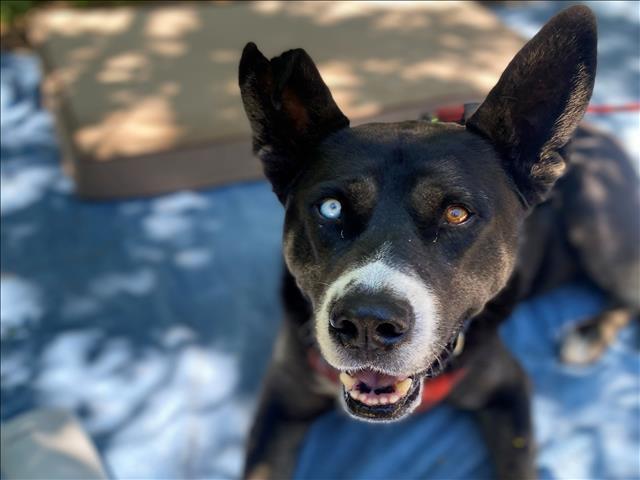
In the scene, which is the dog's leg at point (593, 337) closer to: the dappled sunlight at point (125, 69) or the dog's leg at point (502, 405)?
the dog's leg at point (502, 405)

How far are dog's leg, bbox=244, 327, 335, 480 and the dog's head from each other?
60 centimetres

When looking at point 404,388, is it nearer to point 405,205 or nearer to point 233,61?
point 405,205

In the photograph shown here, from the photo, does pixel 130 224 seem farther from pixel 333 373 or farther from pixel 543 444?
pixel 543 444

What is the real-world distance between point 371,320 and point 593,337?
2.31 metres

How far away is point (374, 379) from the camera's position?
2.60 metres

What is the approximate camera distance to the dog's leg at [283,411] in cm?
324

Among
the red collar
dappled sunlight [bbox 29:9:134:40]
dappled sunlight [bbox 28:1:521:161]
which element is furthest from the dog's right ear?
dappled sunlight [bbox 29:9:134:40]

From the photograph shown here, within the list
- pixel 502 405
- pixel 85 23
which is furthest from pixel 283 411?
pixel 85 23

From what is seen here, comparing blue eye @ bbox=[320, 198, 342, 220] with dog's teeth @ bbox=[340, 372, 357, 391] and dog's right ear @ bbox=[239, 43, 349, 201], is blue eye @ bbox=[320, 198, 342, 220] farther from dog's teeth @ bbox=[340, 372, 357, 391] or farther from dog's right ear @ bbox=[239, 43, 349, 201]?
dog's teeth @ bbox=[340, 372, 357, 391]

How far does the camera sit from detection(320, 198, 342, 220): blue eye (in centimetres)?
255

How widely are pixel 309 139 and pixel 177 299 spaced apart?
71.9 inches

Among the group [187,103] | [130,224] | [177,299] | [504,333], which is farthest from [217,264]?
[504,333]

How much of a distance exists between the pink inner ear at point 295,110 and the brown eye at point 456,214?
0.67 m

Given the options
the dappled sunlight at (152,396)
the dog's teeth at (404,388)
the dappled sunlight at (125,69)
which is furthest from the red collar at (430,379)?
the dappled sunlight at (125,69)
